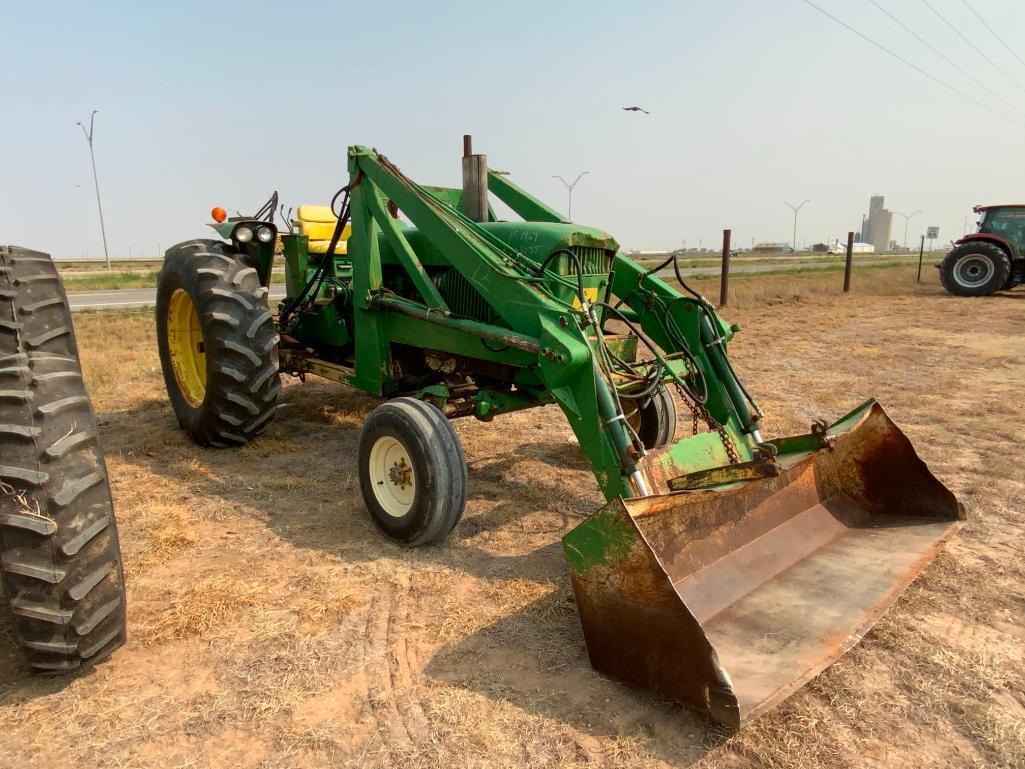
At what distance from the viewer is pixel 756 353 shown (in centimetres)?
887

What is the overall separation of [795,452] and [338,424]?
145 inches

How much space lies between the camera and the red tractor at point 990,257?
1506 centimetres

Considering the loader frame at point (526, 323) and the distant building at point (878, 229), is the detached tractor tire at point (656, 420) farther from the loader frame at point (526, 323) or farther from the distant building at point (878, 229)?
the distant building at point (878, 229)

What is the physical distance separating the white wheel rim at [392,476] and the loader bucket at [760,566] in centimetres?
134

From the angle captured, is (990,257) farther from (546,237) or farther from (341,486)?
(341,486)

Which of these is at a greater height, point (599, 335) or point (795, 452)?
point (599, 335)

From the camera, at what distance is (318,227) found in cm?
597

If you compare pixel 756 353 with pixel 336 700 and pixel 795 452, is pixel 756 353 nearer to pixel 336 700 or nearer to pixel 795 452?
pixel 795 452

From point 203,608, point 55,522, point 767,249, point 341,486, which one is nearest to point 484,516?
point 341,486

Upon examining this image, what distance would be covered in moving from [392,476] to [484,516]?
1.98 feet

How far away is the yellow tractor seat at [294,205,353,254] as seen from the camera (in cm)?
578

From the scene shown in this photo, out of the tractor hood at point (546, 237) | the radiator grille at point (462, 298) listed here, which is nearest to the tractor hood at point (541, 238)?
the tractor hood at point (546, 237)

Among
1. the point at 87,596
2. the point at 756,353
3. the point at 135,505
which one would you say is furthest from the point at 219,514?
the point at 756,353

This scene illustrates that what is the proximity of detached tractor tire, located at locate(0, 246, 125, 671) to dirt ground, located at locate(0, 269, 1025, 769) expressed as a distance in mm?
272
